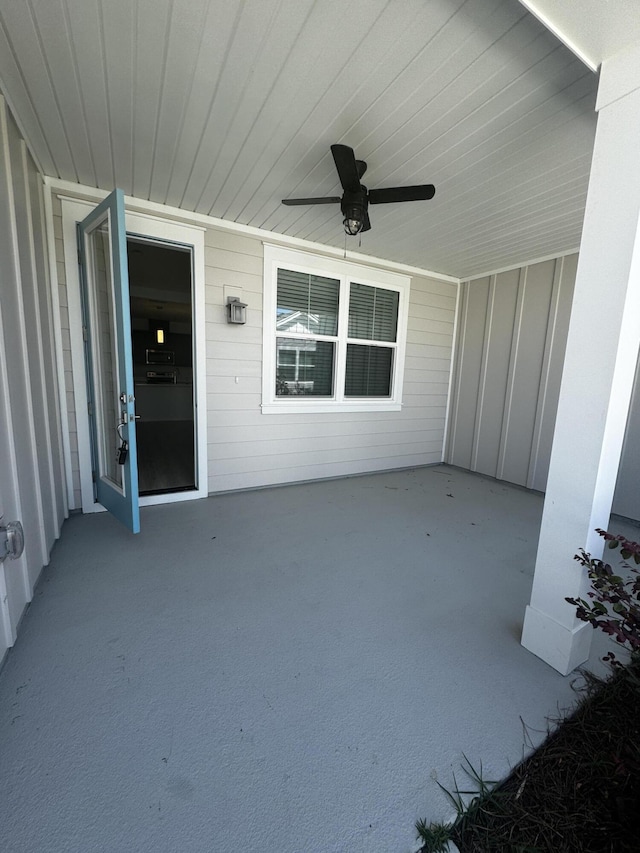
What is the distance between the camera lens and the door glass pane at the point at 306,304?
3.85m

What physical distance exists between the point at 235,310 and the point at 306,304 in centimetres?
91

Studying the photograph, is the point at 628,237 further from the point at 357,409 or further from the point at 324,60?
the point at 357,409

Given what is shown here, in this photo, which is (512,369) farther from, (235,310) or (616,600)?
(616,600)

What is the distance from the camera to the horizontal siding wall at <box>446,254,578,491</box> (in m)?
4.05

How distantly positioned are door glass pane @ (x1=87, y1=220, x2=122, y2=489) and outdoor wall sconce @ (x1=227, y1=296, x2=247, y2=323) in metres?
1.02

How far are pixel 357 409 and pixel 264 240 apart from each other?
7.13ft

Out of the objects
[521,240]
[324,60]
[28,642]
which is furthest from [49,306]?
[521,240]

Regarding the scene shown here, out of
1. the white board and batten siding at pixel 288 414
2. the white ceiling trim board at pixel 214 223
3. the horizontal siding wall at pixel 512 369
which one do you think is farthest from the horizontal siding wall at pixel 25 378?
the horizontal siding wall at pixel 512 369

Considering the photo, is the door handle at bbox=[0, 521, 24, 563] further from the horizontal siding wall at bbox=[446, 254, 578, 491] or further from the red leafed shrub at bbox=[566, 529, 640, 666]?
the horizontal siding wall at bbox=[446, 254, 578, 491]

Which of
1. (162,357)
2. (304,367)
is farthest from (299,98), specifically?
(162,357)

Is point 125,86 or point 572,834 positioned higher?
point 125,86

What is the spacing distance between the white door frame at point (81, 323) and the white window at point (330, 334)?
67 centimetres

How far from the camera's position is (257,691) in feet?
4.97

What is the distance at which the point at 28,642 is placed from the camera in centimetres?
174
